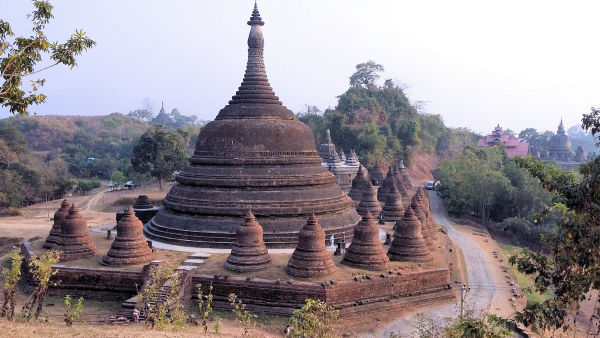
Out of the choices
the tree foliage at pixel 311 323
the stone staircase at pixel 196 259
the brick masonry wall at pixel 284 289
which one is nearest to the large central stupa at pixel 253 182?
the stone staircase at pixel 196 259

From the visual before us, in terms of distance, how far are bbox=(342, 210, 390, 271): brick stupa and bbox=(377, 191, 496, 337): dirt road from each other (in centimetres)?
256

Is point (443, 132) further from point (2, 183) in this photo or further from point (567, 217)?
point (567, 217)

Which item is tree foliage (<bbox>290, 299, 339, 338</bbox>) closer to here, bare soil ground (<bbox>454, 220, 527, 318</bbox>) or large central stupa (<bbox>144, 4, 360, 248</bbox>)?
bare soil ground (<bbox>454, 220, 527, 318</bbox>)

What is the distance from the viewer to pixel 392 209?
33312 millimetres

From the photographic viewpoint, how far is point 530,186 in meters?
42.8

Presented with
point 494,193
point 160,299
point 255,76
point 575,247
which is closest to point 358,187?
point 494,193

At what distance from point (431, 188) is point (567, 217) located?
59047 millimetres

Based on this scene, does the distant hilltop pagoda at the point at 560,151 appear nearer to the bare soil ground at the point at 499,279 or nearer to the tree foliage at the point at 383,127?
the tree foliage at the point at 383,127

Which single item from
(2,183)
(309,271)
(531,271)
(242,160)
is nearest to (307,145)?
(242,160)

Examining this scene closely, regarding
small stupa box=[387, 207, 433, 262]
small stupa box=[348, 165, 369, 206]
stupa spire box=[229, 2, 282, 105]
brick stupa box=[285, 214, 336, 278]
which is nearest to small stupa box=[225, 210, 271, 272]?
brick stupa box=[285, 214, 336, 278]

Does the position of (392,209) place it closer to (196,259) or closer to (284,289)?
(196,259)

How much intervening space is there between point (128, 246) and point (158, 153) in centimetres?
3337

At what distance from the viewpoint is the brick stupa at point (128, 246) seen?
66.9 feet

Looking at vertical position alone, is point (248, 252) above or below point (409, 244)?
below
